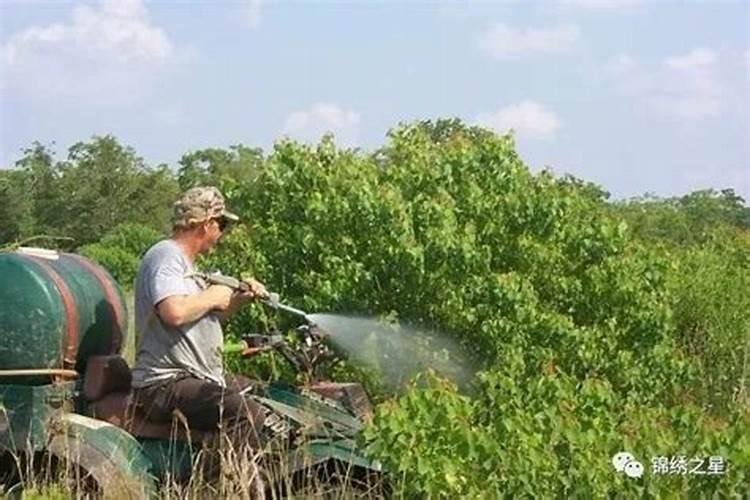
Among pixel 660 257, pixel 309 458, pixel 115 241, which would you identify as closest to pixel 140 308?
pixel 309 458

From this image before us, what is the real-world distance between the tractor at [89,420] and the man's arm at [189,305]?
30 centimetres

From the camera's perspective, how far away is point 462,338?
26.3 ft

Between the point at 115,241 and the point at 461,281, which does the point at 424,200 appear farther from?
the point at 115,241

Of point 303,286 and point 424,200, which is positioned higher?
point 424,200

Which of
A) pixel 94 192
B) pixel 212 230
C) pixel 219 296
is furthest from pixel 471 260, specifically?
pixel 94 192

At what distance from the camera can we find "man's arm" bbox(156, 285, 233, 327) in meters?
5.54

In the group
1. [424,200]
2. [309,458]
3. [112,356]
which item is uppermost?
[424,200]

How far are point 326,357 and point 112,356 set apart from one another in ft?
3.56

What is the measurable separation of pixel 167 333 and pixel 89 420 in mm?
505

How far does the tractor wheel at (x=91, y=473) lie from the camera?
5.42 meters

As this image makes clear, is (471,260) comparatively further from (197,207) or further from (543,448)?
(543,448)

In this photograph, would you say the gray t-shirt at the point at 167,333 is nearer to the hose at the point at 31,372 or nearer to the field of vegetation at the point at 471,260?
the hose at the point at 31,372

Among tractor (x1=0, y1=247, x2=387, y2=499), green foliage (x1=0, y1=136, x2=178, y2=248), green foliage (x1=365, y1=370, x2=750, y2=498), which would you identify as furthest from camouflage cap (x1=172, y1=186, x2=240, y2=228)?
green foliage (x1=0, y1=136, x2=178, y2=248)

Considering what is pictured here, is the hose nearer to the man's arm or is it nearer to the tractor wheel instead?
the tractor wheel
